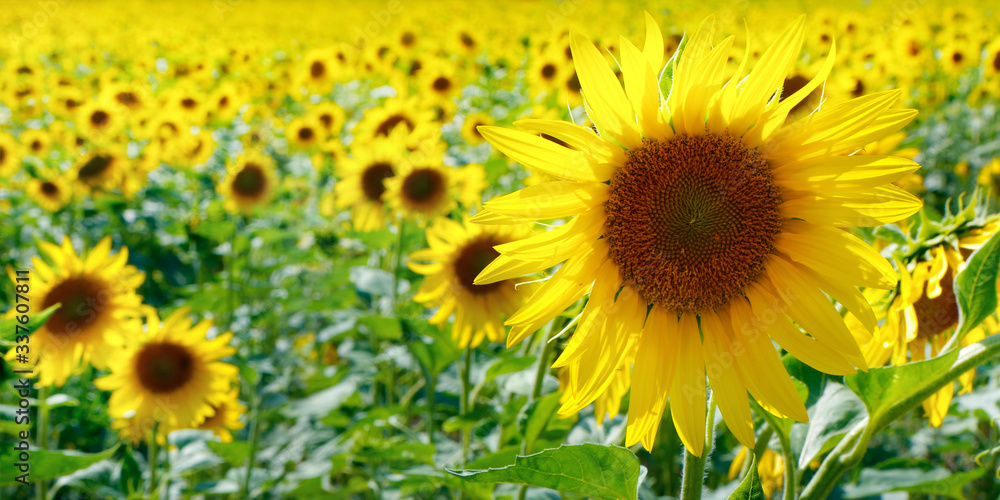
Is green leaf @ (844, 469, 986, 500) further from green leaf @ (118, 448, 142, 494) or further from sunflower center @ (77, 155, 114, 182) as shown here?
sunflower center @ (77, 155, 114, 182)

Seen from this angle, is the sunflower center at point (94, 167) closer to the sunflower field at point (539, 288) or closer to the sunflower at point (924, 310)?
the sunflower field at point (539, 288)

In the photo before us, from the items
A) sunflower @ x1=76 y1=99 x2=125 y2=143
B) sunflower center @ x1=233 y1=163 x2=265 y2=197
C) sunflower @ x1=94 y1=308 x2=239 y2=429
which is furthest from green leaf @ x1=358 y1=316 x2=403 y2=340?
sunflower @ x1=76 y1=99 x2=125 y2=143

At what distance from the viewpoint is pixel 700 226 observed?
3.25 ft

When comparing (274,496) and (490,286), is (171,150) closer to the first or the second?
(274,496)

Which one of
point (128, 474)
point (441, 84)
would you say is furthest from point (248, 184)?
point (128, 474)

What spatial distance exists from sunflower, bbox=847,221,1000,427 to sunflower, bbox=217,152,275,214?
3185 millimetres

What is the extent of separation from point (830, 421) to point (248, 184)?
10.8 feet

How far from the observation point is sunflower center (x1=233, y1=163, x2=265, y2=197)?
3.62m

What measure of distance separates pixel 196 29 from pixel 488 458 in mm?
11656

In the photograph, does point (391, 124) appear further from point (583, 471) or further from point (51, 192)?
point (583, 471)

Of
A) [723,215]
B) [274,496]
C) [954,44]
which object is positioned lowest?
[274,496]

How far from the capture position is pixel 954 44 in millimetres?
5574

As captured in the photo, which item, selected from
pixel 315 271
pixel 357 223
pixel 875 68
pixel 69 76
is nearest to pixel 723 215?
pixel 357 223

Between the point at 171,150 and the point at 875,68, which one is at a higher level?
the point at 875,68
